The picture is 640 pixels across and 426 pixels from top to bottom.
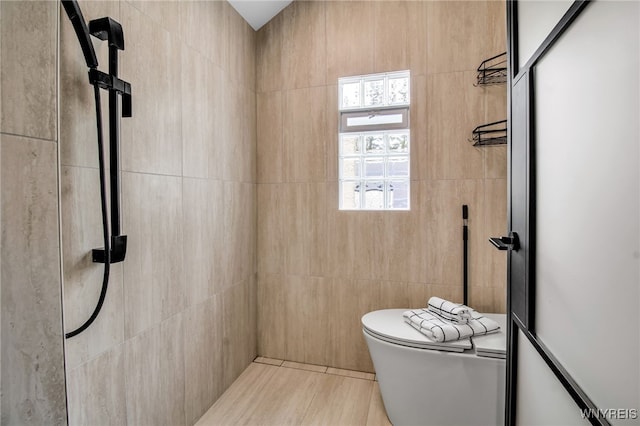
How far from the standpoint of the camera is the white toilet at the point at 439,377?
145cm

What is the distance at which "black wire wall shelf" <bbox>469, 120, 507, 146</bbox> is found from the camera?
1816mm

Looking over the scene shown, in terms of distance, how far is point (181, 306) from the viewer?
5.23 ft

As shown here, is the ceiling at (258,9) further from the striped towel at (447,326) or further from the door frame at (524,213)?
the striped towel at (447,326)

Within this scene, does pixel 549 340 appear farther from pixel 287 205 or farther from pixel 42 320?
pixel 287 205

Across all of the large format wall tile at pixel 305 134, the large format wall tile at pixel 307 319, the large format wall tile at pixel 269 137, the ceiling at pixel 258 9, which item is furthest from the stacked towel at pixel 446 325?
the ceiling at pixel 258 9

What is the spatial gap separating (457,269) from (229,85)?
1828 millimetres

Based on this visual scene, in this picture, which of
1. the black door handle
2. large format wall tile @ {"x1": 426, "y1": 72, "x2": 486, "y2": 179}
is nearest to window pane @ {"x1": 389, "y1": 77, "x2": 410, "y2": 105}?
large format wall tile @ {"x1": 426, "y1": 72, "x2": 486, "y2": 179}

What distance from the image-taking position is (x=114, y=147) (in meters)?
1.13

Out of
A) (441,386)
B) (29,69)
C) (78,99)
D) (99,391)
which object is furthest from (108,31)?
(441,386)

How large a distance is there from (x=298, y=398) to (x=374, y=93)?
200 cm

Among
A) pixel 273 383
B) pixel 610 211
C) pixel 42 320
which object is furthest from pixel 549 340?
pixel 273 383

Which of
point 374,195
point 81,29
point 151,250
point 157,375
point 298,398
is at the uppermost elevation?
point 81,29

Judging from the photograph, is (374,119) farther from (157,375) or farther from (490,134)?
(157,375)

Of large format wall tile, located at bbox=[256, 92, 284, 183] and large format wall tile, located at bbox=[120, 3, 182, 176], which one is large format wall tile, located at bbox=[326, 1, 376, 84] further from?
large format wall tile, located at bbox=[120, 3, 182, 176]
